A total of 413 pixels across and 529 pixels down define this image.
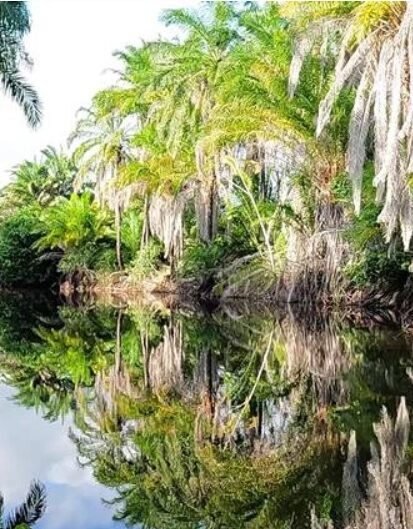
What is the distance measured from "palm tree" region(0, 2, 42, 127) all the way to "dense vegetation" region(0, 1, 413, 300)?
5.75 m

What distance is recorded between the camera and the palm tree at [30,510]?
16.2 ft

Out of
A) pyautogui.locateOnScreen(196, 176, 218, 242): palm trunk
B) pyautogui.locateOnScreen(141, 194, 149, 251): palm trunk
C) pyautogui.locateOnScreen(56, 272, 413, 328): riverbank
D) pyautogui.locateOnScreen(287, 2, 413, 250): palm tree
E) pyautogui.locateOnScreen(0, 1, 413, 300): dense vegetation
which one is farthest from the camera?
pyautogui.locateOnScreen(141, 194, 149, 251): palm trunk

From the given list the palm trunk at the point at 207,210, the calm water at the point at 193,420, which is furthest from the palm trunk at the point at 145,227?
the calm water at the point at 193,420

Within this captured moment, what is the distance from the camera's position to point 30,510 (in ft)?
18.4

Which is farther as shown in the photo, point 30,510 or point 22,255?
point 22,255

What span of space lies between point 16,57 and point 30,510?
15.5m

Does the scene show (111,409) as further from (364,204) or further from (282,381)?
(364,204)

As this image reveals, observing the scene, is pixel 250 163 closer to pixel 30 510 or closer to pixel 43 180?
pixel 30 510

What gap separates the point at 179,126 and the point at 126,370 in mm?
17218

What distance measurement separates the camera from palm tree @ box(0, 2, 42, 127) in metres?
18.3

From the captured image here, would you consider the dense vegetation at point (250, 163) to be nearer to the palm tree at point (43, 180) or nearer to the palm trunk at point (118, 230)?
the palm trunk at point (118, 230)

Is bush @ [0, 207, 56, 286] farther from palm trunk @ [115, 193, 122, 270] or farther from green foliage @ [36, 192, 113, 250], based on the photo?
palm trunk @ [115, 193, 122, 270]

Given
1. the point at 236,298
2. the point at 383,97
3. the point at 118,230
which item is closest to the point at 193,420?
the point at 383,97

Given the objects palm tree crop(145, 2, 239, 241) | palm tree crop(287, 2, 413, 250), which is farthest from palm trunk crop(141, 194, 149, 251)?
palm tree crop(287, 2, 413, 250)
